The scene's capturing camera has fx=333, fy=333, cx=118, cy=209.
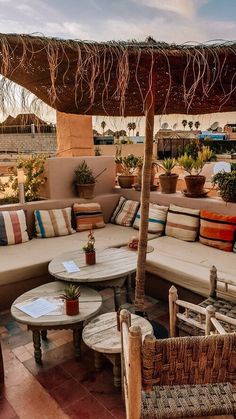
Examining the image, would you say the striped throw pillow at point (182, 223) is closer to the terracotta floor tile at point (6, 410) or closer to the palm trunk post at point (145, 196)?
the palm trunk post at point (145, 196)

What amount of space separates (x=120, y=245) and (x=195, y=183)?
135cm

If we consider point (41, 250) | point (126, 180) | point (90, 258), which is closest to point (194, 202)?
point (126, 180)

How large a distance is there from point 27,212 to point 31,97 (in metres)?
2.54

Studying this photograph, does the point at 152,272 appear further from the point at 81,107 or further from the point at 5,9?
the point at 5,9

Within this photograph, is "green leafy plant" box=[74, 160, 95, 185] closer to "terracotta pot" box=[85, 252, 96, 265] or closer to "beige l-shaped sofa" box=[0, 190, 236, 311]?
"beige l-shaped sofa" box=[0, 190, 236, 311]

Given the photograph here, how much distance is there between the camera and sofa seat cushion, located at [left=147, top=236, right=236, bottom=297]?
3254 millimetres

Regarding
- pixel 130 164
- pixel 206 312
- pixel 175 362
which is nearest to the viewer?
pixel 175 362

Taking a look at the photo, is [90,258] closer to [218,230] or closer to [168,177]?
[218,230]

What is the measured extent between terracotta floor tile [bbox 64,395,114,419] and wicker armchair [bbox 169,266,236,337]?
698 millimetres

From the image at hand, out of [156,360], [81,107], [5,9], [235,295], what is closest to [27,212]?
[81,107]

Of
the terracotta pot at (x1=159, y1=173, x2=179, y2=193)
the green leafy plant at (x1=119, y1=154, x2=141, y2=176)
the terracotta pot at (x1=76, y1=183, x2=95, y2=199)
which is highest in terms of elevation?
the green leafy plant at (x1=119, y1=154, x2=141, y2=176)

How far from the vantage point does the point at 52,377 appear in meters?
2.59

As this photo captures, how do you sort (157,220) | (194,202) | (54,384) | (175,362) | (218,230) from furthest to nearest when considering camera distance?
(157,220) → (194,202) → (218,230) → (54,384) → (175,362)

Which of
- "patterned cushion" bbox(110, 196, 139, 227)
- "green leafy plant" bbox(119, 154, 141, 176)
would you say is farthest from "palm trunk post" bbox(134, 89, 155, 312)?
"green leafy plant" bbox(119, 154, 141, 176)
